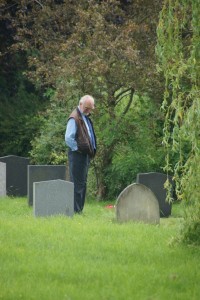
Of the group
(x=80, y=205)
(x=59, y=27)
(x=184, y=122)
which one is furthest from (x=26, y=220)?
(x=59, y=27)

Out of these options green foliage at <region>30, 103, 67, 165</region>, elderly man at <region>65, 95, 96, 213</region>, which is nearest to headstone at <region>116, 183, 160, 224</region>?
elderly man at <region>65, 95, 96, 213</region>

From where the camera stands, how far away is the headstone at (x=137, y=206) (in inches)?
591

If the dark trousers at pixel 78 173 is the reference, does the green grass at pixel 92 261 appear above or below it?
below

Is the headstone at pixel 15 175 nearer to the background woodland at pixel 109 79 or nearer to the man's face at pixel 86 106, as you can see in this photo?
the background woodland at pixel 109 79

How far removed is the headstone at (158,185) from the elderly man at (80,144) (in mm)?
1864

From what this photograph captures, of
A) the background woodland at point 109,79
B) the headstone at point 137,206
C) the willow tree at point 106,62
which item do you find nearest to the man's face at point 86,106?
the headstone at point 137,206

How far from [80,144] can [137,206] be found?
1.77 m

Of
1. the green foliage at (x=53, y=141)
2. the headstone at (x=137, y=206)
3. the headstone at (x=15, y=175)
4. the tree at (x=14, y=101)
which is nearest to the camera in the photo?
the headstone at (x=137, y=206)

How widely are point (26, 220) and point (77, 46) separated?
7.09m

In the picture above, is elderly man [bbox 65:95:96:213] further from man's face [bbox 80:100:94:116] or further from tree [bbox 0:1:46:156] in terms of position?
tree [bbox 0:1:46:156]

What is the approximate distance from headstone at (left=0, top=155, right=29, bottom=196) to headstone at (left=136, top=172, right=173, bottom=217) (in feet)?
14.7

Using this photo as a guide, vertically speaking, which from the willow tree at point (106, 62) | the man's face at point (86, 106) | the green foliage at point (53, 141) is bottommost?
the green foliage at point (53, 141)

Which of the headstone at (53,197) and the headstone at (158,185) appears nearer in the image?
the headstone at (53,197)

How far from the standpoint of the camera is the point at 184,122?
11.7m
